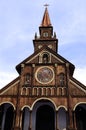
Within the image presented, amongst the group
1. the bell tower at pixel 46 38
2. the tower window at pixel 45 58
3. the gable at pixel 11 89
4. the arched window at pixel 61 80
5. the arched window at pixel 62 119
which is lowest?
the arched window at pixel 62 119

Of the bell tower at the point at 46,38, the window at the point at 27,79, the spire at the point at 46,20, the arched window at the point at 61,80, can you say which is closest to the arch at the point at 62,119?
the arched window at the point at 61,80

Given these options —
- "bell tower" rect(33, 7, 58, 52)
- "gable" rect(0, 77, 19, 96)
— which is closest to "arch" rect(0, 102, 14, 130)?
"gable" rect(0, 77, 19, 96)

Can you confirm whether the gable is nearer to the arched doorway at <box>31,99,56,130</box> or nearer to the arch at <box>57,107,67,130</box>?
the arched doorway at <box>31,99,56,130</box>

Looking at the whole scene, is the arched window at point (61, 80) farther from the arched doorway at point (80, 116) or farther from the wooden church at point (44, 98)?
the arched doorway at point (80, 116)

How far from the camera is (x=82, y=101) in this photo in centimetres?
2536

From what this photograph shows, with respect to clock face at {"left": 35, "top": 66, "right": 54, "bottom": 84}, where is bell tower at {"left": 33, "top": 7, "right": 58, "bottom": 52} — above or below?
above

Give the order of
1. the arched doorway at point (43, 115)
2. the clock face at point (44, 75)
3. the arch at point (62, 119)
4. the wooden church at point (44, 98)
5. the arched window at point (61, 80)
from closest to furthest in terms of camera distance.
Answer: the wooden church at point (44, 98)
the arch at point (62, 119)
the arched doorway at point (43, 115)
the arched window at point (61, 80)
the clock face at point (44, 75)

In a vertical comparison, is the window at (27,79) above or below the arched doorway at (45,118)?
above

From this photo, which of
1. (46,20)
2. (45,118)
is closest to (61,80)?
(45,118)

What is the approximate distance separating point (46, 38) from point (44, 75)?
36.4 ft

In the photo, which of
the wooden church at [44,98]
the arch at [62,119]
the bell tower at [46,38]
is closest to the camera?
the wooden church at [44,98]

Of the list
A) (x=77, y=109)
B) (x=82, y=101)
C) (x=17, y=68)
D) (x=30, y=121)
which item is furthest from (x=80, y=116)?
(x=17, y=68)

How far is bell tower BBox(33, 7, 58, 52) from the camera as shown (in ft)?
118

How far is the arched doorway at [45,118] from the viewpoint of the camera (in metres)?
26.7
